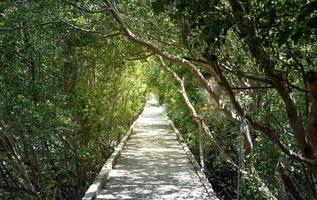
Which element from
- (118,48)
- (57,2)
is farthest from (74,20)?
(118,48)

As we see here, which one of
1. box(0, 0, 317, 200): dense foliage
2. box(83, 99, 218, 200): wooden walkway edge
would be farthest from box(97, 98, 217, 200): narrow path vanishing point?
box(0, 0, 317, 200): dense foliage

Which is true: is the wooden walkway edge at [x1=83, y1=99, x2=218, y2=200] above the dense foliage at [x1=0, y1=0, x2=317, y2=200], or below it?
below

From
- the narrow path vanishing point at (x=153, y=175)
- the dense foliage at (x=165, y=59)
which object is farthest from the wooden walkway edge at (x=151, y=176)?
the dense foliage at (x=165, y=59)

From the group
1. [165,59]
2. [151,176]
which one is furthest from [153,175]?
[165,59]

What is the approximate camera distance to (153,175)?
11.1 meters

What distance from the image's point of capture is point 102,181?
Answer: 9609 millimetres

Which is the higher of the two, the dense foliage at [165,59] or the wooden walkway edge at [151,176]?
the dense foliage at [165,59]

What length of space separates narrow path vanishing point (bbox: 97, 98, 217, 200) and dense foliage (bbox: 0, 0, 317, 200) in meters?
1.04

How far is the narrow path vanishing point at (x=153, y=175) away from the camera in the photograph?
9102 mm

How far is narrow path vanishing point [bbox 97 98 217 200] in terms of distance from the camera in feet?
29.9

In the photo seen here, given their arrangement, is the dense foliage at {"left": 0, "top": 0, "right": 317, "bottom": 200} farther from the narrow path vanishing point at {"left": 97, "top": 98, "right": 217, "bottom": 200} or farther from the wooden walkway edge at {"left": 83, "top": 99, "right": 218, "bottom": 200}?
the narrow path vanishing point at {"left": 97, "top": 98, "right": 217, "bottom": 200}

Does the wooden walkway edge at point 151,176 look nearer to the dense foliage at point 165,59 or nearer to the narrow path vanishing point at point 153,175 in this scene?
the narrow path vanishing point at point 153,175

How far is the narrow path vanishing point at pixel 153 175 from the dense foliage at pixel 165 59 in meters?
1.04

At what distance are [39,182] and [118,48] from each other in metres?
5.34
